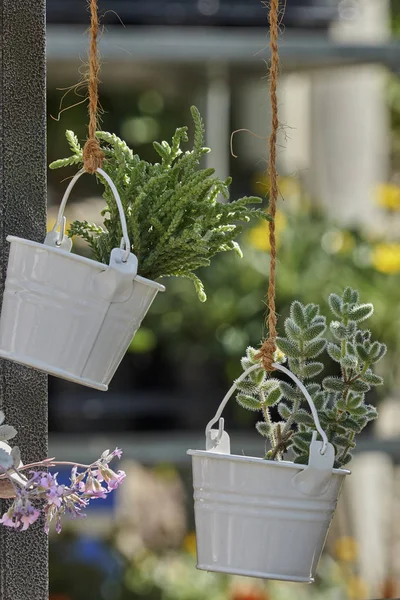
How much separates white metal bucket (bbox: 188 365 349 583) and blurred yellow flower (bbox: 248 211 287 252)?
176cm

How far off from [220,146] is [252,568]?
216 cm

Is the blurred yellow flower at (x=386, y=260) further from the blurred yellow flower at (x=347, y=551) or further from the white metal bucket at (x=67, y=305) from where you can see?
the white metal bucket at (x=67, y=305)

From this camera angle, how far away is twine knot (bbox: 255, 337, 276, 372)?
2.64ft

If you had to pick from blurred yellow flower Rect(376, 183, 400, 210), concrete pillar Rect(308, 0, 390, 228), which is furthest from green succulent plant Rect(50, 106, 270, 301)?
concrete pillar Rect(308, 0, 390, 228)

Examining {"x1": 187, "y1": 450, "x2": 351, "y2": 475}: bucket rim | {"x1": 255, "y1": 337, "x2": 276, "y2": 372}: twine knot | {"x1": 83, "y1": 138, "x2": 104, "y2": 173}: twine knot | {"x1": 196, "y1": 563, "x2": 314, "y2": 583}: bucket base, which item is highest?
{"x1": 83, "y1": 138, "x2": 104, "y2": 173}: twine knot

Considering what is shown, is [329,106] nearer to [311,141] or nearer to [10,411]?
[311,141]

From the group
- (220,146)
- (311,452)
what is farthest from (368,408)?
(220,146)

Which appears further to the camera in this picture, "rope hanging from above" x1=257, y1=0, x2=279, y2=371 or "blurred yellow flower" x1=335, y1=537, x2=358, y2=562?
"blurred yellow flower" x1=335, y1=537, x2=358, y2=562

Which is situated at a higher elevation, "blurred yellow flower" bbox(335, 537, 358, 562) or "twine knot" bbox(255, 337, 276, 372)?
"twine knot" bbox(255, 337, 276, 372)

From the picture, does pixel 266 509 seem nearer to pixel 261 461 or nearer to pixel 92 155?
pixel 261 461

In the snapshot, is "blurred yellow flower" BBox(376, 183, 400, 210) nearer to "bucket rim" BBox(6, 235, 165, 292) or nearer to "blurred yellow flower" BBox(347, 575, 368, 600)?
"blurred yellow flower" BBox(347, 575, 368, 600)

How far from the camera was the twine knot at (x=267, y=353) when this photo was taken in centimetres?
80

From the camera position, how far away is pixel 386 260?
8.22 feet

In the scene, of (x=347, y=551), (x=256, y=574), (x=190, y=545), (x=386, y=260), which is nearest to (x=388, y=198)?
(x=386, y=260)
